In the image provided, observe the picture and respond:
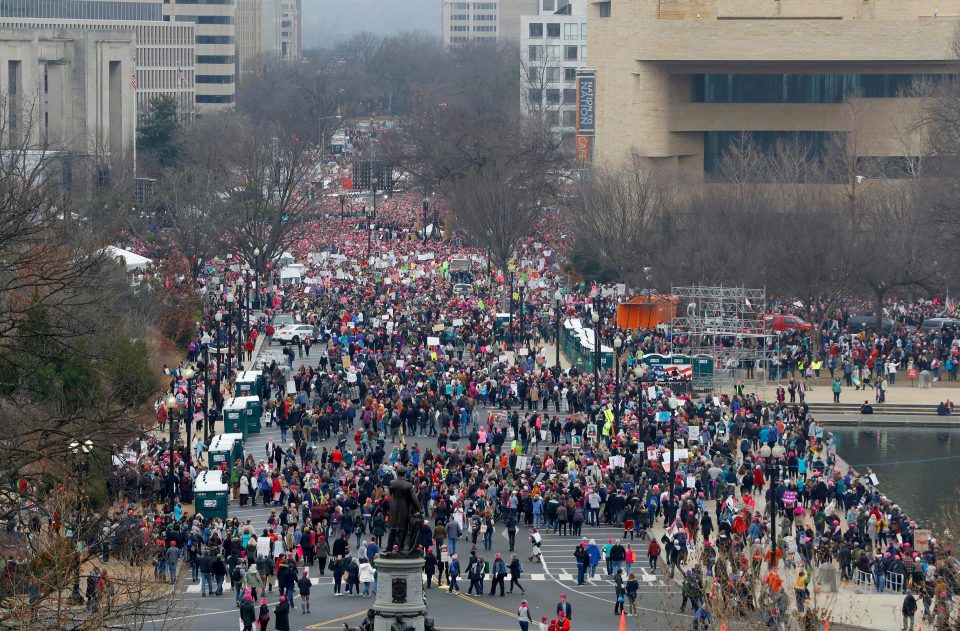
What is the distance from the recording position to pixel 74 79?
413ft

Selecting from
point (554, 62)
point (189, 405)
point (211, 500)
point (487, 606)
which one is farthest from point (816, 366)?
point (554, 62)

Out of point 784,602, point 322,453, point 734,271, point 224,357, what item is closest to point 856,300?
point 734,271

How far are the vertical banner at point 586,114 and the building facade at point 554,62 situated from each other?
4555 centimetres

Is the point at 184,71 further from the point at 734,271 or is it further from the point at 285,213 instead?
the point at 734,271

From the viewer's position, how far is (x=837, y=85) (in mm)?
98562

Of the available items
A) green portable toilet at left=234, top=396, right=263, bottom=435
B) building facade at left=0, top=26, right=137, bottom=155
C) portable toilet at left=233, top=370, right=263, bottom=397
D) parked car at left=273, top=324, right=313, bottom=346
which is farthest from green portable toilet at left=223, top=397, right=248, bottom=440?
building facade at left=0, top=26, right=137, bottom=155

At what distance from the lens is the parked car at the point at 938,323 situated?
69.9m

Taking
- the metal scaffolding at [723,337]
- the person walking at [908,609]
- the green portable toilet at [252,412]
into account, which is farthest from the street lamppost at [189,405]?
the metal scaffolding at [723,337]

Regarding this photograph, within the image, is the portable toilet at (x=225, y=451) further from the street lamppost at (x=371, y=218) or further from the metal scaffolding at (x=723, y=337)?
the street lamppost at (x=371, y=218)

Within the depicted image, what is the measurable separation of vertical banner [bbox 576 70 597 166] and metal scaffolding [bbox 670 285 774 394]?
127 ft

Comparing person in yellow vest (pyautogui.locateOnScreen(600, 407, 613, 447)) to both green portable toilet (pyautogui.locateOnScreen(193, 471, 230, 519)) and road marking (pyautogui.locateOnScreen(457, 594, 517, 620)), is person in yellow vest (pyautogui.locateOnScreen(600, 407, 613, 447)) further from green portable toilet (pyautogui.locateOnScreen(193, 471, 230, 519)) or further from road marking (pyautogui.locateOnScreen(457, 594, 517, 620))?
road marking (pyautogui.locateOnScreen(457, 594, 517, 620))

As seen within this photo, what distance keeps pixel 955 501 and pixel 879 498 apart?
17.2ft

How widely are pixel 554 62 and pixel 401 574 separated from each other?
485 ft

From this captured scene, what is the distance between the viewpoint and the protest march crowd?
116 ft
